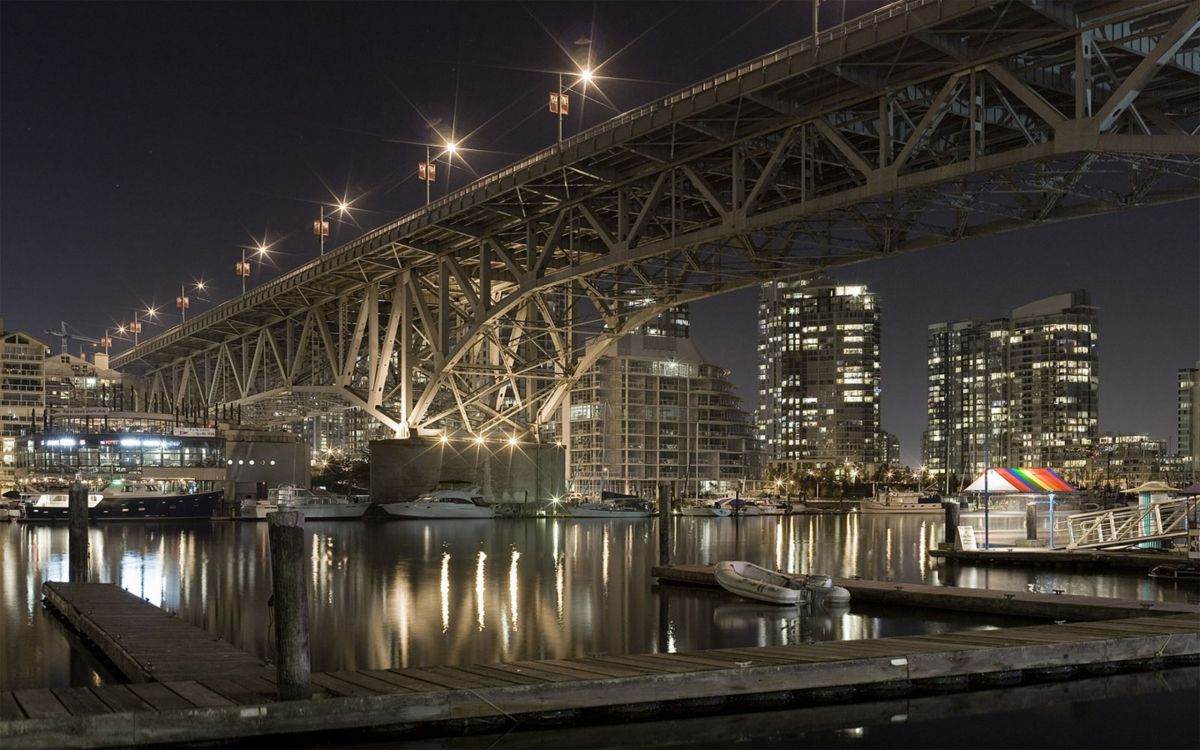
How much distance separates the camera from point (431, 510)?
240 ft

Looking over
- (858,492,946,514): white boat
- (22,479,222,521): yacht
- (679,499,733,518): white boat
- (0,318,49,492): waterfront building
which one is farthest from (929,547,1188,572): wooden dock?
(0,318,49,492): waterfront building

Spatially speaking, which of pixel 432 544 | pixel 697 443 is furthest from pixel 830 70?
pixel 697 443

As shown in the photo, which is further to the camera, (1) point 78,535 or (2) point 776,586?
(1) point 78,535

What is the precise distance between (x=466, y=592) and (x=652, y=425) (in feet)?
290

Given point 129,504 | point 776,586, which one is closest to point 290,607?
point 776,586

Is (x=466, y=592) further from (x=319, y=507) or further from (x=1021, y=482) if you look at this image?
(x=319, y=507)

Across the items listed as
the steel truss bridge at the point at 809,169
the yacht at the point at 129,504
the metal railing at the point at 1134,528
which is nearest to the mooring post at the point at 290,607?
the steel truss bridge at the point at 809,169

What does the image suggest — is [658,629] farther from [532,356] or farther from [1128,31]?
[532,356]

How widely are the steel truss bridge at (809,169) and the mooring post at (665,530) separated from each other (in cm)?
966

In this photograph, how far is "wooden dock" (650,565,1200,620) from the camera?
A: 71.9 feet

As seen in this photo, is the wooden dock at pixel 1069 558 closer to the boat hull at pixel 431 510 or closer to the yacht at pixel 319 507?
the boat hull at pixel 431 510

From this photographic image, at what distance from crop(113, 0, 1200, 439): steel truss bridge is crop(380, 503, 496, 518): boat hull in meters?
4.59

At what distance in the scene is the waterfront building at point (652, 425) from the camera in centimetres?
11831

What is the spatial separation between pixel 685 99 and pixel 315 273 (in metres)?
38.8
